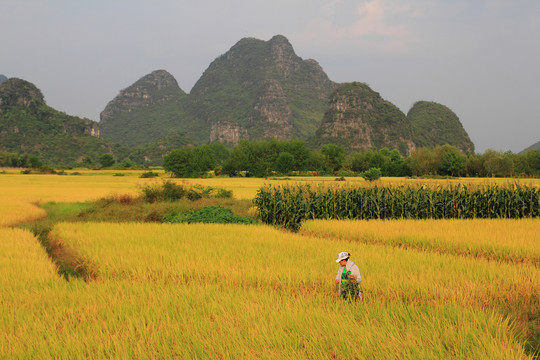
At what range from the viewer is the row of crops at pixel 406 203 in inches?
727

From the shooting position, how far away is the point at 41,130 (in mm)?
147625

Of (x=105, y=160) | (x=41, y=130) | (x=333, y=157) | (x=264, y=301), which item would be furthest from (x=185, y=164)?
(x=41, y=130)

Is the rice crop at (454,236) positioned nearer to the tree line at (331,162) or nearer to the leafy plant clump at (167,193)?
the leafy plant clump at (167,193)

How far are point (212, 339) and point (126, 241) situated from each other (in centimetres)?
841

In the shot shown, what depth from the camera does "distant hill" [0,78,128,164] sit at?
440ft

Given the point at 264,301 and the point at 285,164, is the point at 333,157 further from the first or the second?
the point at 264,301

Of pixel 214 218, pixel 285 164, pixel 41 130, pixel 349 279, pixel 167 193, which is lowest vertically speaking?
pixel 214 218

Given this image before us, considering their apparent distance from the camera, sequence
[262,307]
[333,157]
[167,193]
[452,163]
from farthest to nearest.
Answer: [333,157], [452,163], [167,193], [262,307]

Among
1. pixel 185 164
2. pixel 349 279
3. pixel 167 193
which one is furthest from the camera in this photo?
pixel 185 164

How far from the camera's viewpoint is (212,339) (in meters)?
4.04

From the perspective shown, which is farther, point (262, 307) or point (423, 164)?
point (423, 164)

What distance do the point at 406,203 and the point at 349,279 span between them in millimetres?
14978

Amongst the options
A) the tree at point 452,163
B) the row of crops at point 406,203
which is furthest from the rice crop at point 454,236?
the tree at point 452,163

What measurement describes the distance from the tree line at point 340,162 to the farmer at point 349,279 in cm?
6084
